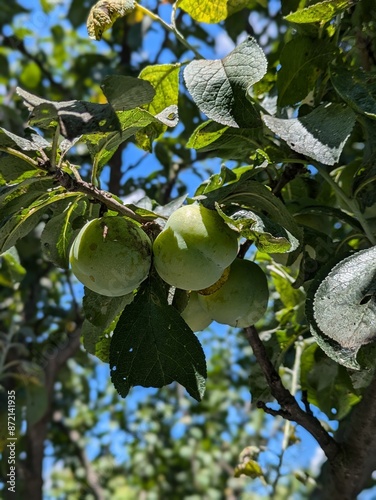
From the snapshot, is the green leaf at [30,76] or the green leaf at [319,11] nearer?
the green leaf at [319,11]

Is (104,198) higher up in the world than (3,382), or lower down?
higher up

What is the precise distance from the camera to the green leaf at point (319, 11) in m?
1.06

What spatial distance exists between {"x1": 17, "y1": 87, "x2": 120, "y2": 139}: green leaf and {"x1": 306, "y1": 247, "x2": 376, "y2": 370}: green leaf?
40 centimetres

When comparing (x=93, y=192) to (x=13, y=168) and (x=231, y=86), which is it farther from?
(x=231, y=86)

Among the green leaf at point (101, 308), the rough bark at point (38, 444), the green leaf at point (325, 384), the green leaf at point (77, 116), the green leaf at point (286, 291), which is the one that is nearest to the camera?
the green leaf at point (77, 116)

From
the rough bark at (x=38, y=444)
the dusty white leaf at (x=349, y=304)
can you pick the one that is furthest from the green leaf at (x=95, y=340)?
the rough bark at (x=38, y=444)

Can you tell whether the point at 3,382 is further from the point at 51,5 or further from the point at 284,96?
the point at 51,5

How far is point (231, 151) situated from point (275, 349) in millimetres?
499

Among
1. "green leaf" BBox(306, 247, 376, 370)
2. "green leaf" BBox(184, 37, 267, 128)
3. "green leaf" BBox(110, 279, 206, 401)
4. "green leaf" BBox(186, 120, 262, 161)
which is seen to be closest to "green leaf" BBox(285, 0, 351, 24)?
"green leaf" BBox(184, 37, 267, 128)

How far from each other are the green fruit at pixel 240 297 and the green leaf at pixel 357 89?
0.32m

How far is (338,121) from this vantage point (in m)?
1.02

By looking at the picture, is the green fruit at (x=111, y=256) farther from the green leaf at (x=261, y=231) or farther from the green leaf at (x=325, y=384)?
the green leaf at (x=325, y=384)

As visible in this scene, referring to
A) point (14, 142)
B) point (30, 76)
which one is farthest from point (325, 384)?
point (30, 76)

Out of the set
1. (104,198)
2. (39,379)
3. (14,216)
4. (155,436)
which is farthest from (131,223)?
(155,436)
